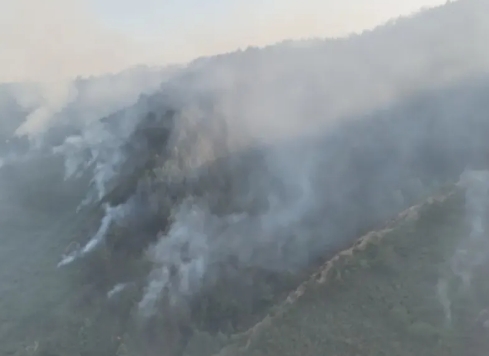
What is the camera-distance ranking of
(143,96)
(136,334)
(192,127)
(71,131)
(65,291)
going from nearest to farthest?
(136,334)
(65,291)
(192,127)
(143,96)
(71,131)

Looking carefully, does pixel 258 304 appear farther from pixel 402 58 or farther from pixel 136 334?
pixel 402 58

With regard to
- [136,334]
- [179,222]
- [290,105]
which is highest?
[290,105]

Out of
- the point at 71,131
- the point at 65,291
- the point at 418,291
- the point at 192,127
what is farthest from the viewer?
the point at 71,131

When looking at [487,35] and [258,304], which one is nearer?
[258,304]

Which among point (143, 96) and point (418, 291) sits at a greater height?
point (143, 96)

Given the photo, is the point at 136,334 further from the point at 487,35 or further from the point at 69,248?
the point at 487,35

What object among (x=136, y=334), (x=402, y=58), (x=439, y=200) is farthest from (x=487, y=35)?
(x=136, y=334)

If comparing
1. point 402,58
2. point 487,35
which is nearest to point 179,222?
point 402,58

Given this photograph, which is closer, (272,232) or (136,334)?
(136,334)

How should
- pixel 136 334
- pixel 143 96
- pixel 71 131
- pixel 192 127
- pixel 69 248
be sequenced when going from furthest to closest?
pixel 71 131 → pixel 143 96 → pixel 192 127 → pixel 69 248 → pixel 136 334
